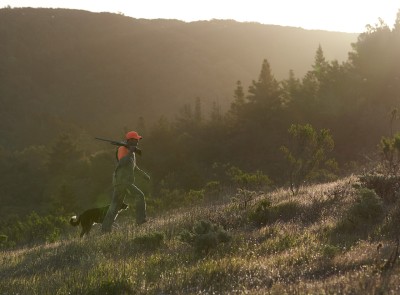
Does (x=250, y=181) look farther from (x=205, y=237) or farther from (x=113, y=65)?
(x=113, y=65)

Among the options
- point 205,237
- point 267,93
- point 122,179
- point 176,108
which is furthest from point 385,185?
point 176,108

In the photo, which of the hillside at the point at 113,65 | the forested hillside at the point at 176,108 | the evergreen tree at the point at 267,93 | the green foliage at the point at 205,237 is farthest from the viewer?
the hillside at the point at 113,65

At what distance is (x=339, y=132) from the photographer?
136 feet

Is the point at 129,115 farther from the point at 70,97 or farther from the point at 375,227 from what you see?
the point at 375,227

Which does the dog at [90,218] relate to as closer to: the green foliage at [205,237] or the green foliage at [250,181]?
the green foliage at [205,237]

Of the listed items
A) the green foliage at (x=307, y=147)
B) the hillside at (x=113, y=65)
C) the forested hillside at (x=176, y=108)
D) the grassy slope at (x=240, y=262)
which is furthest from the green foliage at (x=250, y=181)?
the hillside at (x=113, y=65)

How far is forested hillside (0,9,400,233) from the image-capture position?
3409 cm

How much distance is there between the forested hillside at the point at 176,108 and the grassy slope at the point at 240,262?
13.6 ft

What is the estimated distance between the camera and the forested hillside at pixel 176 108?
34.1m

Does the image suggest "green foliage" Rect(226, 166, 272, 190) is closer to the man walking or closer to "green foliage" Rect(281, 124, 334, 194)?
"green foliage" Rect(281, 124, 334, 194)

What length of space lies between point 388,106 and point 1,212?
33560 mm

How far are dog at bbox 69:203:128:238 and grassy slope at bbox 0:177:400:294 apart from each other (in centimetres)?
158

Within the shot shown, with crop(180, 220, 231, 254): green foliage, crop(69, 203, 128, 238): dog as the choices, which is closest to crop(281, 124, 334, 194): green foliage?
crop(69, 203, 128, 238): dog

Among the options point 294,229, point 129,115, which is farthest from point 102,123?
point 294,229
